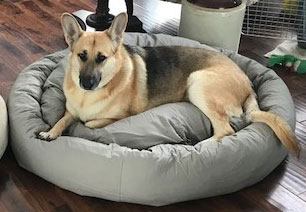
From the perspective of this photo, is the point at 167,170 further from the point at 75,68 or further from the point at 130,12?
the point at 130,12

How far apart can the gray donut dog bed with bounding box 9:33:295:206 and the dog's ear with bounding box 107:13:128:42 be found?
1.27 feet

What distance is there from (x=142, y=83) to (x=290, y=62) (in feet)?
4.30

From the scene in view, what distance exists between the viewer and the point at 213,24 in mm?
3002

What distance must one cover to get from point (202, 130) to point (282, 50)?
1358 millimetres

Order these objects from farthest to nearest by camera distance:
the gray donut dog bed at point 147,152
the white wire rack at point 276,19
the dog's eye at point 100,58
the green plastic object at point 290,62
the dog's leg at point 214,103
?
the white wire rack at point 276,19 < the green plastic object at point 290,62 < the dog's leg at point 214,103 < the dog's eye at point 100,58 < the gray donut dog bed at point 147,152

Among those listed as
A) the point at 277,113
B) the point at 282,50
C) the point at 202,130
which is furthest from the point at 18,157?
the point at 282,50

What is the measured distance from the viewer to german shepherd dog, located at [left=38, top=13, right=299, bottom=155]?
7.00ft

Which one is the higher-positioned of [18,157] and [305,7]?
[305,7]

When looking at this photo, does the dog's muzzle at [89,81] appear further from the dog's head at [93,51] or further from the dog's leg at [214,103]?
the dog's leg at [214,103]

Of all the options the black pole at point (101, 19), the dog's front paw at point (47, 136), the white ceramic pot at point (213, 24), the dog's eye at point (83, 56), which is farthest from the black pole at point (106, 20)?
the dog's front paw at point (47, 136)

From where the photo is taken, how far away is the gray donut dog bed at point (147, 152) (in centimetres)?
201

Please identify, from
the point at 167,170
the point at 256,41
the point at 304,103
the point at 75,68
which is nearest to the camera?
the point at 167,170

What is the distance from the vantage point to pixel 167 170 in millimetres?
2018

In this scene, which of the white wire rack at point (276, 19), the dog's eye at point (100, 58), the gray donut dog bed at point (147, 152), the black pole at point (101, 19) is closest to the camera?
the gray donut dog bed at point (147, 152)
